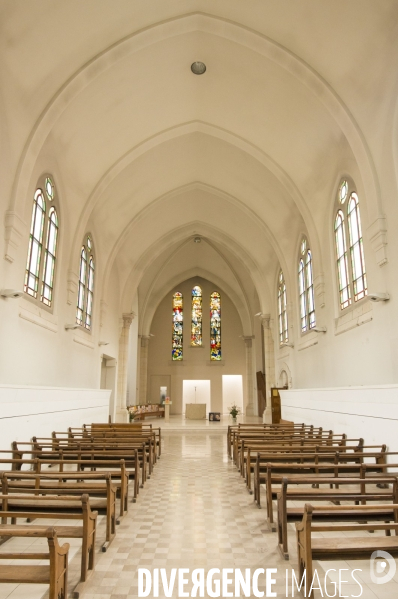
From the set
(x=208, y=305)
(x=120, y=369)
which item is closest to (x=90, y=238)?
(x=120, y=369)

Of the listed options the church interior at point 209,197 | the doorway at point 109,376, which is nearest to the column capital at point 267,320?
the church interior at point 209,197

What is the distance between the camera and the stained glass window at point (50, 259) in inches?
417

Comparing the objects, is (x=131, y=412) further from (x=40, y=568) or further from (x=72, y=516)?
(x=40, y=568)

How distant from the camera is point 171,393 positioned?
1045 inches

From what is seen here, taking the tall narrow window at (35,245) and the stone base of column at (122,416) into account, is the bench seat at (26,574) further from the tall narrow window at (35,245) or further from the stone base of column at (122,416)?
the stone base of column at (122,416)

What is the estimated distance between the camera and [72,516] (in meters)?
3.33

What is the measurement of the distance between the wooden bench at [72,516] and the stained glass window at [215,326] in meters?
23.3

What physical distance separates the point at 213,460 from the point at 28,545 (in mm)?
5699

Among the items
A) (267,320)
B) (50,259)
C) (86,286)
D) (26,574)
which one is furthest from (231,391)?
(26,574)

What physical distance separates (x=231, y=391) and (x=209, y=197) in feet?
46.4

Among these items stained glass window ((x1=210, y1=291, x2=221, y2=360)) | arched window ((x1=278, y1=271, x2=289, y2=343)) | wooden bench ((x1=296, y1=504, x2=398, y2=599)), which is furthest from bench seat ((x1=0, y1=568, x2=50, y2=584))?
stained glass window ((x1=210, y1=291, x2=221, y2=360))

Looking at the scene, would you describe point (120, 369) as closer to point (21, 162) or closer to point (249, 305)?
point (249, 305)

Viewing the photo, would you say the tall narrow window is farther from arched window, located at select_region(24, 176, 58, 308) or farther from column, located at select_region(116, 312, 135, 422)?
column, located at select_region(116, 312, 135, 422)

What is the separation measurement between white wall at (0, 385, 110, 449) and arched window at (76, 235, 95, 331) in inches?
101
